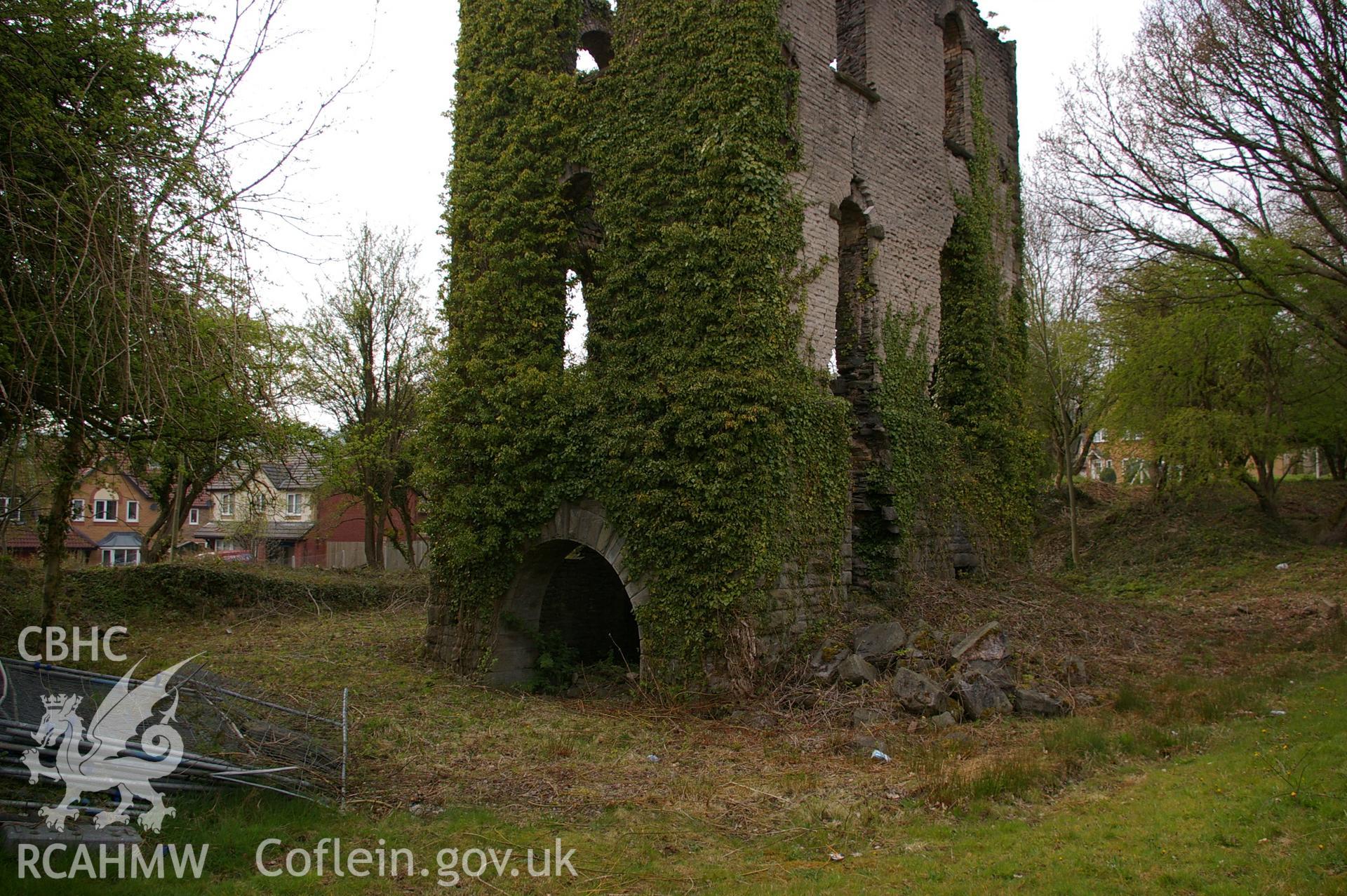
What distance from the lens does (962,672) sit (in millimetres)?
9305

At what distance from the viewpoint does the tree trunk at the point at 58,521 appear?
884cm

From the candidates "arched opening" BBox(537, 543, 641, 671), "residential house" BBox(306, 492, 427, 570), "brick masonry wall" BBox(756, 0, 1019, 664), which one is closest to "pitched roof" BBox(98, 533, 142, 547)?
"residential house" BBox(306, 492, 427, 570)

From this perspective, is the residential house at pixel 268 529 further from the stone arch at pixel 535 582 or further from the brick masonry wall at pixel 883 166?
the brick masonry wall at pixel 883 166

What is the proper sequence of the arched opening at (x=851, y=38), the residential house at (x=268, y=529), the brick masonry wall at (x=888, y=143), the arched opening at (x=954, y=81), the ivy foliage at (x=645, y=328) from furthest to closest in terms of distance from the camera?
1. the residential house at (x=268, y=529)
2. the arched opening at (x=954, y=81)
3. the arched opening at (x=851, y=38)
4. the brick masonry wall at (x=888, y=143)
5. the ivy foliage at (x=645, y=328)

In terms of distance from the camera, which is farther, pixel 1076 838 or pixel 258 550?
pixel 258 550

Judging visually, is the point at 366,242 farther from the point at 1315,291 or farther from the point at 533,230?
the point at 1315,291

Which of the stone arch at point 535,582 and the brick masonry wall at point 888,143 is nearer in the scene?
the stone arch at point 535,582

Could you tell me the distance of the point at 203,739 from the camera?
5941 millimetres

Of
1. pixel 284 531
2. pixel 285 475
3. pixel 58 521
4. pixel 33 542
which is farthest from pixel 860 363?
pixel 284 531

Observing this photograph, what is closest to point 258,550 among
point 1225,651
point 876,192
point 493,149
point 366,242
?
point 366,242

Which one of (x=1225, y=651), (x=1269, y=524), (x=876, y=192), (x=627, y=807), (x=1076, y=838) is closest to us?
(x=1076, y=838)

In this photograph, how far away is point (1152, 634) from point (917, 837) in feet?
28.9
